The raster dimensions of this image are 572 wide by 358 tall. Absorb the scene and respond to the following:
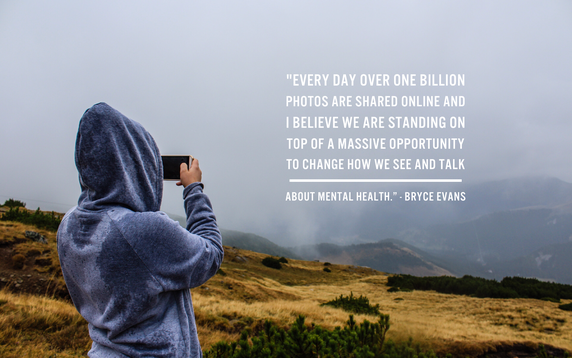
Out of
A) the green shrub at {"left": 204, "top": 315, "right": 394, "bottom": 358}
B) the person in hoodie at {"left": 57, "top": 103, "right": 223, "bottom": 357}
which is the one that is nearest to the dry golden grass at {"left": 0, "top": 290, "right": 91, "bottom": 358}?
the green shrub at {"left": 204, "top": 315, "right": 394, "bottom": 358}

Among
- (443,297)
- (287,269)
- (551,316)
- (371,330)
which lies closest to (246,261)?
(287,269)

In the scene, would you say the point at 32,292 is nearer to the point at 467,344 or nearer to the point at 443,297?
the point at 467,344

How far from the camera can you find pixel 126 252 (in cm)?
130

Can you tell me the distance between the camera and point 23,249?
34.0 ft

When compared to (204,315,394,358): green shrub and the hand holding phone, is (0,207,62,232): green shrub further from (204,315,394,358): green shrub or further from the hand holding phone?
the hand holding phone

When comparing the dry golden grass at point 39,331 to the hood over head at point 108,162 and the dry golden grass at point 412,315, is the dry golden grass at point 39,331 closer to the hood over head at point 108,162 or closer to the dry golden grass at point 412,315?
the dry golden grass at point 412,315

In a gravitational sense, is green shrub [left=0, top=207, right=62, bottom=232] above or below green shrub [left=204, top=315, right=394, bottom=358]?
above

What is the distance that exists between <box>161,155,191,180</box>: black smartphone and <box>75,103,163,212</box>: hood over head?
1.25 ft

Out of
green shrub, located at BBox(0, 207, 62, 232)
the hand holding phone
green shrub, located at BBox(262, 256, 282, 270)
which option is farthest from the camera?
green shrub, located at BBox(262, 256, 282, 270)

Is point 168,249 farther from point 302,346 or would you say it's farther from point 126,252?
point 302,346

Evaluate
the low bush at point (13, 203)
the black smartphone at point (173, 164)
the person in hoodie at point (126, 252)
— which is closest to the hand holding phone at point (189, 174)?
the black smartphone at point (173, 164)

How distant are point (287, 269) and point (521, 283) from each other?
903 inches

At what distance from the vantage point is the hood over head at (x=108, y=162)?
1412 millimetres

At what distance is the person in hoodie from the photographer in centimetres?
132
